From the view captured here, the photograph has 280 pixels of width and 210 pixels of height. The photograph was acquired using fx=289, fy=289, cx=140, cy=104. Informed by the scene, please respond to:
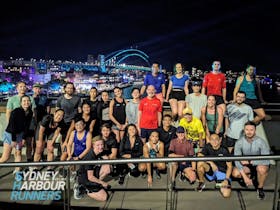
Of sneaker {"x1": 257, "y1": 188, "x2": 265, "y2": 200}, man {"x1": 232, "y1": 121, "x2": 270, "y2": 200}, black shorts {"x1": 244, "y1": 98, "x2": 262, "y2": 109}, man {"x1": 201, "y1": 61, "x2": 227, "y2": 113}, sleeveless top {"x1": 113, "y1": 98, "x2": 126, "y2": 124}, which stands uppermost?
man {"x1": 201, "y1": 61, "x2": 227, "y2": 113}

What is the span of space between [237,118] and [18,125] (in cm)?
404

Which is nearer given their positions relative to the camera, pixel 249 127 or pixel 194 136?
pixel 249 127

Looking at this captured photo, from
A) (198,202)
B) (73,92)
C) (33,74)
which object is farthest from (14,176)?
(33,74)

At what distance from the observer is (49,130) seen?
552cm

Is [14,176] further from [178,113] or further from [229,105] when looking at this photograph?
[229,105]

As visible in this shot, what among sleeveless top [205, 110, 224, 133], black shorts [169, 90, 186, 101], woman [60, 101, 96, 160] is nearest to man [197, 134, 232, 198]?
sleeveless top [205, 110, 224, 133]

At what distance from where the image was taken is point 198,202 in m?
4.43

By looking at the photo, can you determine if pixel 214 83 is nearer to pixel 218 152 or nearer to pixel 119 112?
pixel 218 152

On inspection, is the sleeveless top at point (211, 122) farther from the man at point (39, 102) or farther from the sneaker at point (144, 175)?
the man at point (39, 102)

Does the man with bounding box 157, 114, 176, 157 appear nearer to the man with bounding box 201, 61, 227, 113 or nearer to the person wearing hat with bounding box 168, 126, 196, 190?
the person wearing hat with bounding box 168, 126, 196, 190

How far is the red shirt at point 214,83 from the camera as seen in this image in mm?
6023

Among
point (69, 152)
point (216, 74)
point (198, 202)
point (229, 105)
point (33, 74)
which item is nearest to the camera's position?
point (198, 202)

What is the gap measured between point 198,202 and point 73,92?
3111 mm

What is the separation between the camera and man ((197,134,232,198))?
15.3 ft
